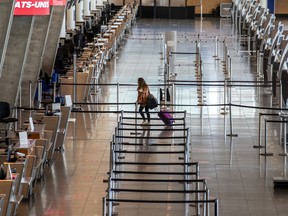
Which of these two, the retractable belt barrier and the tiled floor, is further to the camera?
the tiled floor

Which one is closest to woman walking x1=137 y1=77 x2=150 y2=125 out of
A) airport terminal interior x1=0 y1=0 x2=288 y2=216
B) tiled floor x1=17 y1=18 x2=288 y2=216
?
airport terminal interior x1=0 y1=0 x2=288 y2=216

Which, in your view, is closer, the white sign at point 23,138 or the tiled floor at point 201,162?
the tiled floor at point 201,162

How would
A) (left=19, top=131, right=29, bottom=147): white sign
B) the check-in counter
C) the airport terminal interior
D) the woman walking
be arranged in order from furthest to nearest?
the check-in counter < the woman walking < (left=19, top=131, right=29, bottom=147): white sign < the airport terminal interior

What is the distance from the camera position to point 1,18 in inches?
1009

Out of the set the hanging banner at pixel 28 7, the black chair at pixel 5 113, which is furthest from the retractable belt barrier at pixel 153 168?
the hanging banner at pixel 28 7

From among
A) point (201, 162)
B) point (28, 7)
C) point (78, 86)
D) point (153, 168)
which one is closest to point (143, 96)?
point (28, 7)

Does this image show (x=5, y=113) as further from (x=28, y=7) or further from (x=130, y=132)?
(x=130, y=132)

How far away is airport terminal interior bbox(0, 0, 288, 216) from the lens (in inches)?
824

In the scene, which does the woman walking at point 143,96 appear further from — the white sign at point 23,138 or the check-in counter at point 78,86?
the white sign at point 23,138

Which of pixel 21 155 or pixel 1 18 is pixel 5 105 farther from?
pixel 21 155

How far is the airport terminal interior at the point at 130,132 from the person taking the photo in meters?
20.9

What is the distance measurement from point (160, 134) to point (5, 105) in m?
3.65

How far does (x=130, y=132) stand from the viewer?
2856cm

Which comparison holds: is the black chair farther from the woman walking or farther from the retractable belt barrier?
the woman walking
